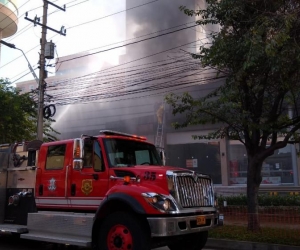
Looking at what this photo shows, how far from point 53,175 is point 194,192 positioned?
2.73 m

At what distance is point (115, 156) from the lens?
624cm

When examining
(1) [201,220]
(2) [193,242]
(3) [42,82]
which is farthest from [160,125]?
(1) [201,220]

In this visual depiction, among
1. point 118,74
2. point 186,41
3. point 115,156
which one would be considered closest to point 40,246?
point 115,156

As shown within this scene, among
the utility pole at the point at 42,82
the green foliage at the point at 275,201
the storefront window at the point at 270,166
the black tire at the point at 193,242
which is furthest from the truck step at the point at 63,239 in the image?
the storefront window at the point at 270,166

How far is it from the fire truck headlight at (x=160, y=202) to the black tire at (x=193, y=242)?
4.52 ft

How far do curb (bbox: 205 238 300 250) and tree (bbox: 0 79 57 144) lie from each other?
34.4 ft

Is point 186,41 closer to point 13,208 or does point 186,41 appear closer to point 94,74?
point 94,74

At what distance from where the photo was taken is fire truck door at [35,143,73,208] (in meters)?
6.64

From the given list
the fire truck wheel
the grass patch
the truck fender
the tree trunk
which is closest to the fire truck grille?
the truck fender

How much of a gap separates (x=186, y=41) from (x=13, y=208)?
1234 centimetres

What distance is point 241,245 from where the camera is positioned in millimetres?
7762

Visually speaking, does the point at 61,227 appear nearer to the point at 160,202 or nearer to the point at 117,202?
the point at 117,202

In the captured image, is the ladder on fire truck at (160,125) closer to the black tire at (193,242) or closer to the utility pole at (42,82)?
the utility pole at (42,82)

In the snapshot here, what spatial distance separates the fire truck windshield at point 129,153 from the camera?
621 cm
